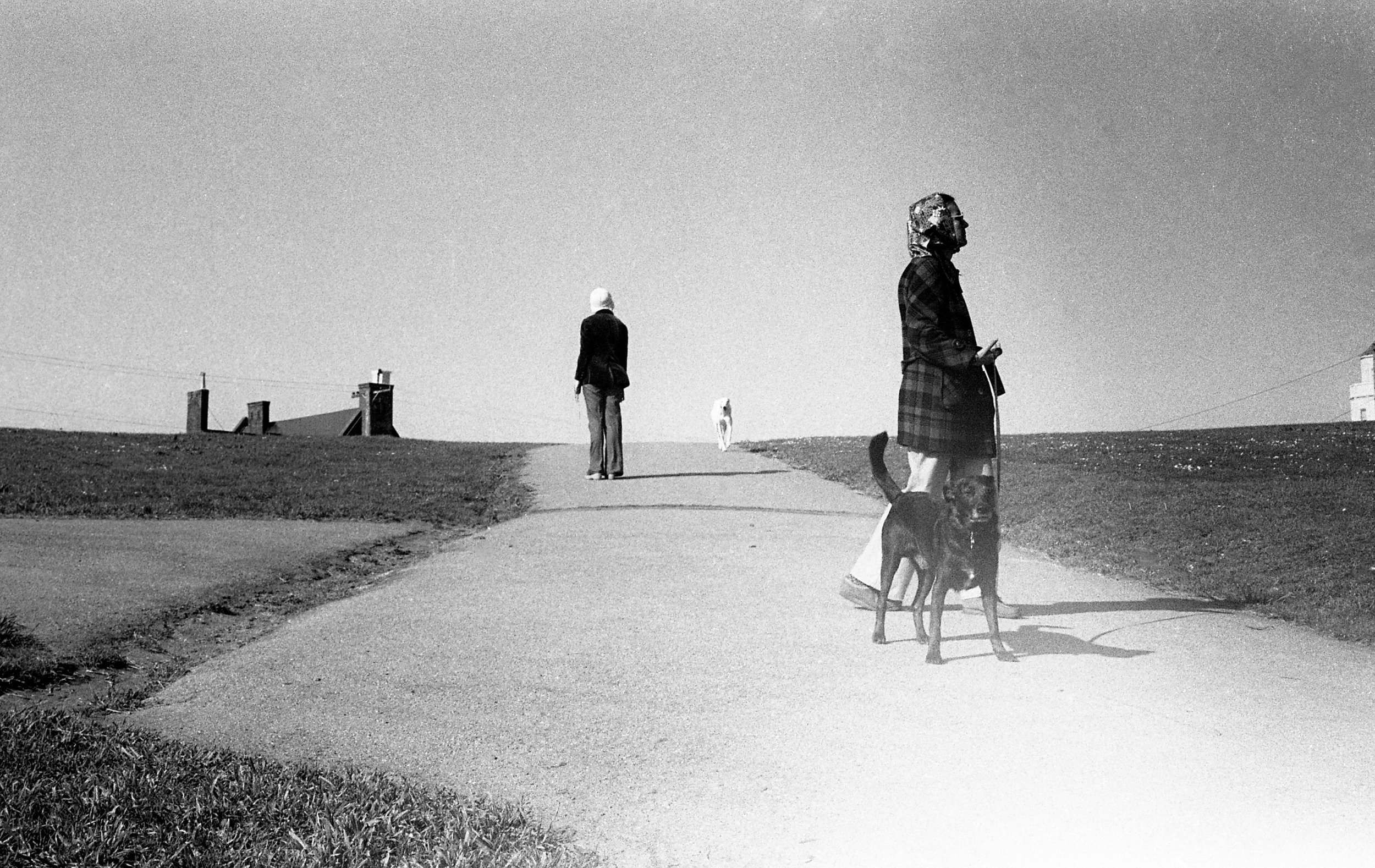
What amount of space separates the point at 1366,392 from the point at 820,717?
13408 millimetres

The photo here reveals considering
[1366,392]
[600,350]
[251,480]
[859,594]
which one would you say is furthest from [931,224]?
[1366,392]

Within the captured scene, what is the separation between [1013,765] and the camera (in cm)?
385

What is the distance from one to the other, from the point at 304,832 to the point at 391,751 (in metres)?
0.80

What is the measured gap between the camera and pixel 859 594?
6352 mm

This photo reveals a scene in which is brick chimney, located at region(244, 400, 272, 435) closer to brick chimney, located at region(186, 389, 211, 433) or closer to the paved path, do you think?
brick chimney, located at region(186, 389, 211, 433)

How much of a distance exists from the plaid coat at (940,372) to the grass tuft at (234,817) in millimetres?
3060

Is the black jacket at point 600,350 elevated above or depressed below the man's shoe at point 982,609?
above

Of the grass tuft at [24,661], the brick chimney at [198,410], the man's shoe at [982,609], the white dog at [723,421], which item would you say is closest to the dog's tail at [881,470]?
the man's shoe at [982,609]

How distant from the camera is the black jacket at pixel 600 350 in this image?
1333cm

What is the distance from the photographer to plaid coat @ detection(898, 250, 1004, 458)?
565 cm

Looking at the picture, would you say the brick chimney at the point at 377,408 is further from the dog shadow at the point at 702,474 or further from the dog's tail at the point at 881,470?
the dog's tail at the point at 881,470

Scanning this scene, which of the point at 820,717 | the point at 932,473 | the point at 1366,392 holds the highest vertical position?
the point at 1366,392

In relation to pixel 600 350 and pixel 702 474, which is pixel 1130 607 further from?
pixel 702 474

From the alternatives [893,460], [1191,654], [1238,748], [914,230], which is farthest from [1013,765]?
[893,460]
